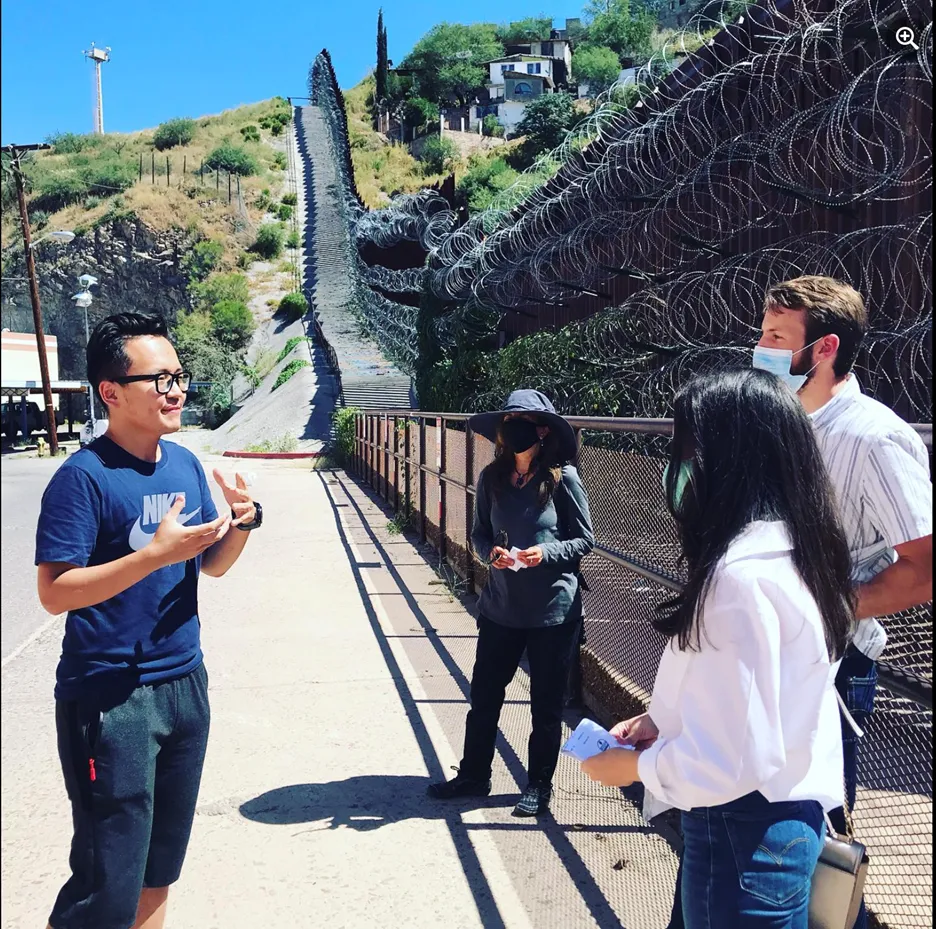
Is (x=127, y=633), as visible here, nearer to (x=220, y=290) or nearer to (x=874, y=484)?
(x=874, y=484)

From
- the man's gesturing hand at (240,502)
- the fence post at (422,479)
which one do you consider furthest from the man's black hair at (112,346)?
the fence post at (422,479)

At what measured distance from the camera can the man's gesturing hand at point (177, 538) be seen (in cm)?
232

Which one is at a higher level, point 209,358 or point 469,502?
point 209,358

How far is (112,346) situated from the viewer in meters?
2.54

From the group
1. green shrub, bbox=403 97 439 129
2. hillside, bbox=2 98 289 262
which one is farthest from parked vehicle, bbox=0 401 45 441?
green shrub, bbox=403 97 439 129

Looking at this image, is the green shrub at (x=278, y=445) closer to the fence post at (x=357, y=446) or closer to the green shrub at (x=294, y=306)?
the fence post at (x=357, y=446)

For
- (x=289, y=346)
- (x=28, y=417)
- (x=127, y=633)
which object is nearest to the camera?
(x=127, y=633)

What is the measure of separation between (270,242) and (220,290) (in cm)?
880

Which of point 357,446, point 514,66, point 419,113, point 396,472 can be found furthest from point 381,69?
point 396,472

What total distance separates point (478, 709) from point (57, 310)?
79680mm

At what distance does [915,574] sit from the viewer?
6.33 feet

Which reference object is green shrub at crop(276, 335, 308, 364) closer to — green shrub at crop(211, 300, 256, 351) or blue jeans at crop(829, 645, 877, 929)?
green shrub at crop(211, 300, 256, 351)

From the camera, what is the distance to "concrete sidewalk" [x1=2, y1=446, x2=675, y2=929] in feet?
10.5

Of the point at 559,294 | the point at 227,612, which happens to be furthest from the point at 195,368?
the point at 227,612
